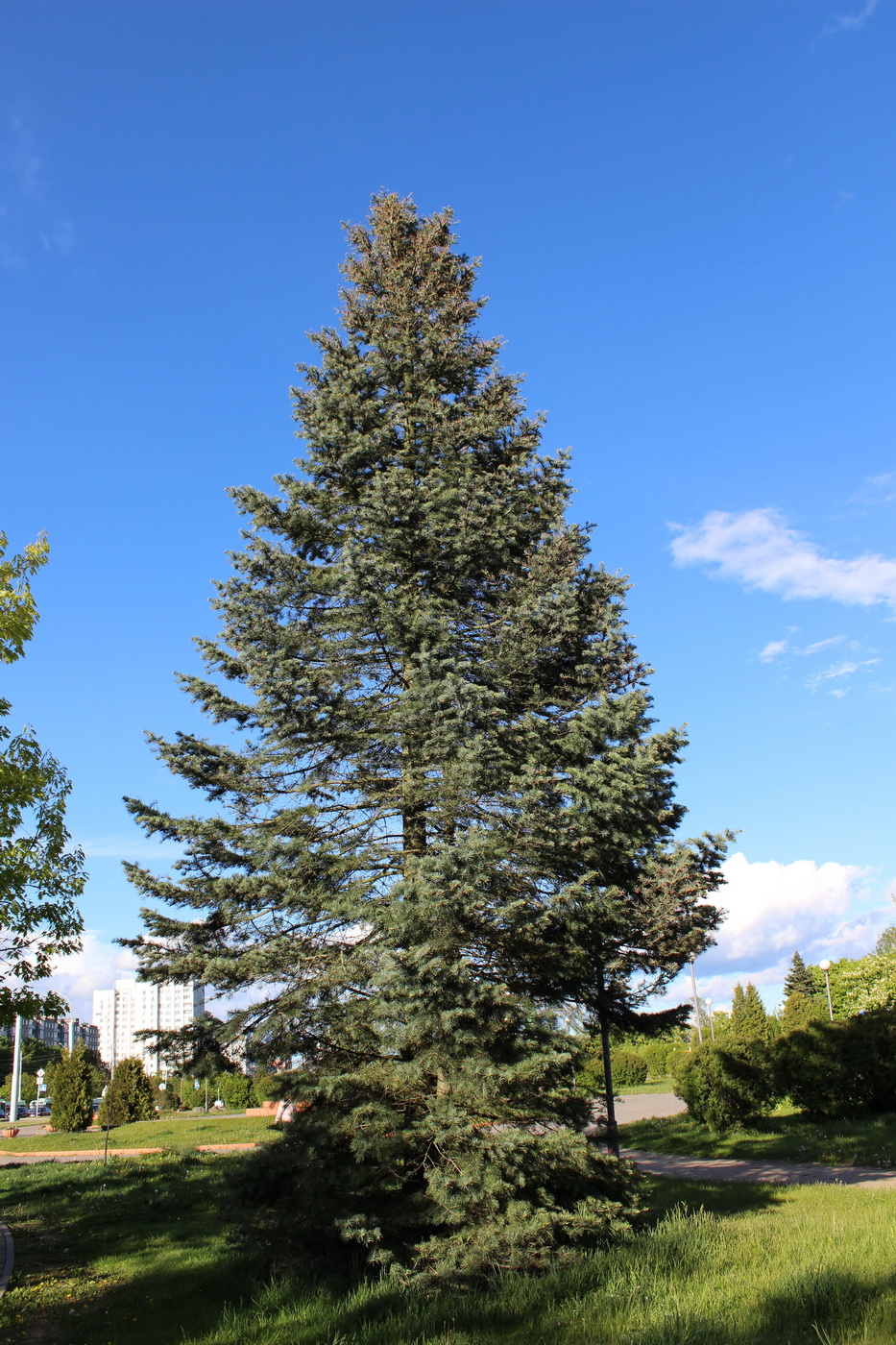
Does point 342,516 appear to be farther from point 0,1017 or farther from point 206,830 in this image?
point 0,1017

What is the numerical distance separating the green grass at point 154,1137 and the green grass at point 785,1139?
10.3m

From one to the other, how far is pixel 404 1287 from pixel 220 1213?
2270mm

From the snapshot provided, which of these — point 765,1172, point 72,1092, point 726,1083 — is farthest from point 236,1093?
point 765,1172

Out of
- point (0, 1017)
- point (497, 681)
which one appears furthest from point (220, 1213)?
point (497, 681)

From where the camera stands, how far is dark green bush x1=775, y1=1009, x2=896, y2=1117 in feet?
63.9

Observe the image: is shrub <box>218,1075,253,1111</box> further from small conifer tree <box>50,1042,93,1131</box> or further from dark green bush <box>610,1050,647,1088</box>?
dark green bush <box>610,1050,647,1088</box>

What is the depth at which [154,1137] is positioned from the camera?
87.9 ft

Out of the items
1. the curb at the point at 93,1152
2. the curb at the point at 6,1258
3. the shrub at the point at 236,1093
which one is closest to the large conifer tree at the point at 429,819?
the curb at the point at 6,1258

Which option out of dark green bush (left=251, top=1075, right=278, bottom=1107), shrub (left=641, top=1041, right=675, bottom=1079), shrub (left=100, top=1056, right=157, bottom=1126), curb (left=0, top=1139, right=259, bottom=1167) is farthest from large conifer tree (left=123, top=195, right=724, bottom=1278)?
shrub (left=641, top=1041, right=675, bottom=1079)

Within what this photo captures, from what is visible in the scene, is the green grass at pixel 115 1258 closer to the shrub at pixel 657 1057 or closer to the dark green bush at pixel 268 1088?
the dark green bush at pixel 268 1088

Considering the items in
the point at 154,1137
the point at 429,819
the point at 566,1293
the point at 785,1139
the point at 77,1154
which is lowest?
the point at 154,1137

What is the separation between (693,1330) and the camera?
5141mm

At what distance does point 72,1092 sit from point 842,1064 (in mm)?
26101

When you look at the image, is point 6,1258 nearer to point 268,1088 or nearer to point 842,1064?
point 268,1088
